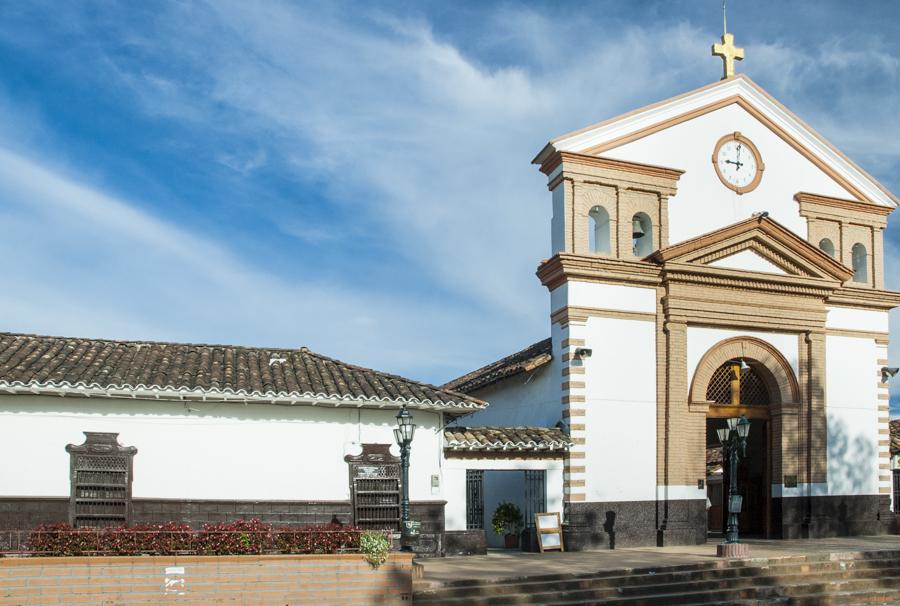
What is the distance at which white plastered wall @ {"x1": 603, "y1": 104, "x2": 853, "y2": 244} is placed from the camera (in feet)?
78.0

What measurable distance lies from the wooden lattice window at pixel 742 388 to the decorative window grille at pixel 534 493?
478 centimetres

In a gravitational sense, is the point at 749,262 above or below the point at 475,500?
above

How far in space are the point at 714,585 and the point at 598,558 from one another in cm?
278

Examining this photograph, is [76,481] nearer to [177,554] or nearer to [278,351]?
[177,554]

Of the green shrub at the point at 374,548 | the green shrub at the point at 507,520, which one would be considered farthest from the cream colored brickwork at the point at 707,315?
the green shrub at the point at 374,548

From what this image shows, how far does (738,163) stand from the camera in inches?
969

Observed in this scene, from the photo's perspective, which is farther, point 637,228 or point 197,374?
point 637,228

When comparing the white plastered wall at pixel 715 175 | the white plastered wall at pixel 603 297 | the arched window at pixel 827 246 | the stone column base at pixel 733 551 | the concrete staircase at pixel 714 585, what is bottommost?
the concrete staircase at pixel 714 585

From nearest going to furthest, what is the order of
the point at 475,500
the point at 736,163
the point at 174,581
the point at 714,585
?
the point at 174,581
the point at 714,585
the point at 736,163
the point at 475,500

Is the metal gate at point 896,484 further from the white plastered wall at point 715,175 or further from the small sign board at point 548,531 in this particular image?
the small sign board at point 548,531

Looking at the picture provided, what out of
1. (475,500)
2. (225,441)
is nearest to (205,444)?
(225,441)

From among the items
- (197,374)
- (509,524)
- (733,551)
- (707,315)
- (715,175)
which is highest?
(715,175)

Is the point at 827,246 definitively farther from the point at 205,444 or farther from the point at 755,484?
the point at 205,444

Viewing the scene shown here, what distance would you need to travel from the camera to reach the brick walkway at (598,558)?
17.6 metres
